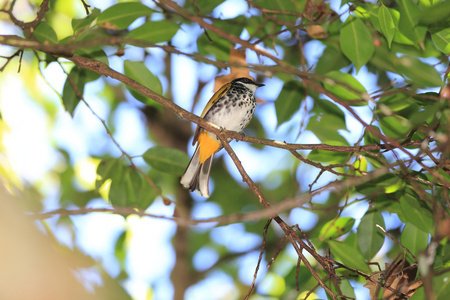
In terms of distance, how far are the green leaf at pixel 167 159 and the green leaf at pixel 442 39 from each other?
5.14 feet

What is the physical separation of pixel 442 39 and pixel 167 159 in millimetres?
1708

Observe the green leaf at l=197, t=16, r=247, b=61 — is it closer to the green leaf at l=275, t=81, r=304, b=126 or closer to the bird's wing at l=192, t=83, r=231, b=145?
the green leaf at l=275, t=81, r=304, b=126

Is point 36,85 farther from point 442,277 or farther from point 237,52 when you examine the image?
point 442,277

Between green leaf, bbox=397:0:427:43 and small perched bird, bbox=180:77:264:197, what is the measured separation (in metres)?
1.87

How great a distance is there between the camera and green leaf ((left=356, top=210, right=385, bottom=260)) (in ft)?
8.91

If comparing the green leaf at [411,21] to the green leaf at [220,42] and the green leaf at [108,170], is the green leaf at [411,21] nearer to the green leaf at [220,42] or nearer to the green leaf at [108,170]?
the green leaf at [220,42]

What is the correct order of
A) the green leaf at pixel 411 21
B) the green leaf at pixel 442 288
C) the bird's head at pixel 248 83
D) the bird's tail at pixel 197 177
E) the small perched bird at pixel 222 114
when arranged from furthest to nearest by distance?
the bird's head at pixel 248 83 → the small perched bird at pixel 222 114 → the bird's tail at pixel 197 177 → the green leaf at pixel 411 21 → the green leaf at pixel 442 288

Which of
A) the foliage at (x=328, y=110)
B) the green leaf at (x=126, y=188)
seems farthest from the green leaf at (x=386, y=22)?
the green leaf at (x=126, y=188)

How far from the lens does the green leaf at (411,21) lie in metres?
2.46

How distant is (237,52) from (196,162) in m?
1.06

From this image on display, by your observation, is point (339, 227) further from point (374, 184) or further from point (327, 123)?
point (327, 123)

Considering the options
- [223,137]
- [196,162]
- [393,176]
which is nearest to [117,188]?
[223,137]

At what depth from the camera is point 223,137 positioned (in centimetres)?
278

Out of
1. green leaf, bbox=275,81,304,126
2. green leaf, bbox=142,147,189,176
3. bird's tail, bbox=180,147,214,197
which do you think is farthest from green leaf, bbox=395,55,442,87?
bird's tail, bbox=180,147,214,197
